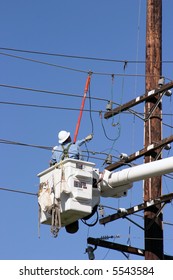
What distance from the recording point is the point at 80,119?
24.9 m

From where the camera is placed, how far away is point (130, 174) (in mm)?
24094

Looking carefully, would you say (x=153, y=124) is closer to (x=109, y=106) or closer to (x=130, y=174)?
(x=109, y=106)

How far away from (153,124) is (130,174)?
6.83 ft

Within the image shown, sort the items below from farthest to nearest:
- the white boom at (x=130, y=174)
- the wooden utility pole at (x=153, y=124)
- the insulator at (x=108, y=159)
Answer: the insulator at (x=108, y=159) < the wooden utility pole at (x=153, y=124) < the white boom at (x=130, y=174)

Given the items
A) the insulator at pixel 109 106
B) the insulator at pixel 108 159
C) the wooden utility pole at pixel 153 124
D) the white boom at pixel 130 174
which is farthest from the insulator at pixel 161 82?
the white boom at pixel 130 174

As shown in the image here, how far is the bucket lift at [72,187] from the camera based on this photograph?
23484 millimetres

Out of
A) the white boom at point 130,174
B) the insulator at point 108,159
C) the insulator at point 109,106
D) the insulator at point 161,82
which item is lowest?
the white boom at point 130,174

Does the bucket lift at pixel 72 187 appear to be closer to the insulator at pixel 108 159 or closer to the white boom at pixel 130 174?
the white boom at pixel 130 174

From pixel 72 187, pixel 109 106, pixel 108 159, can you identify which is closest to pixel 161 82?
pixel 109 106

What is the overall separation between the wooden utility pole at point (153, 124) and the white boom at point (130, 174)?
32.7 inches

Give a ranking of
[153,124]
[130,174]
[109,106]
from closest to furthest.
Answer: [130,174], [153,124], [109,106]

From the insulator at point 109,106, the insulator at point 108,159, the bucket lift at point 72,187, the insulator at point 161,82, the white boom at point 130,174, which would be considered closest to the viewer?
the white boom at point 130,174
